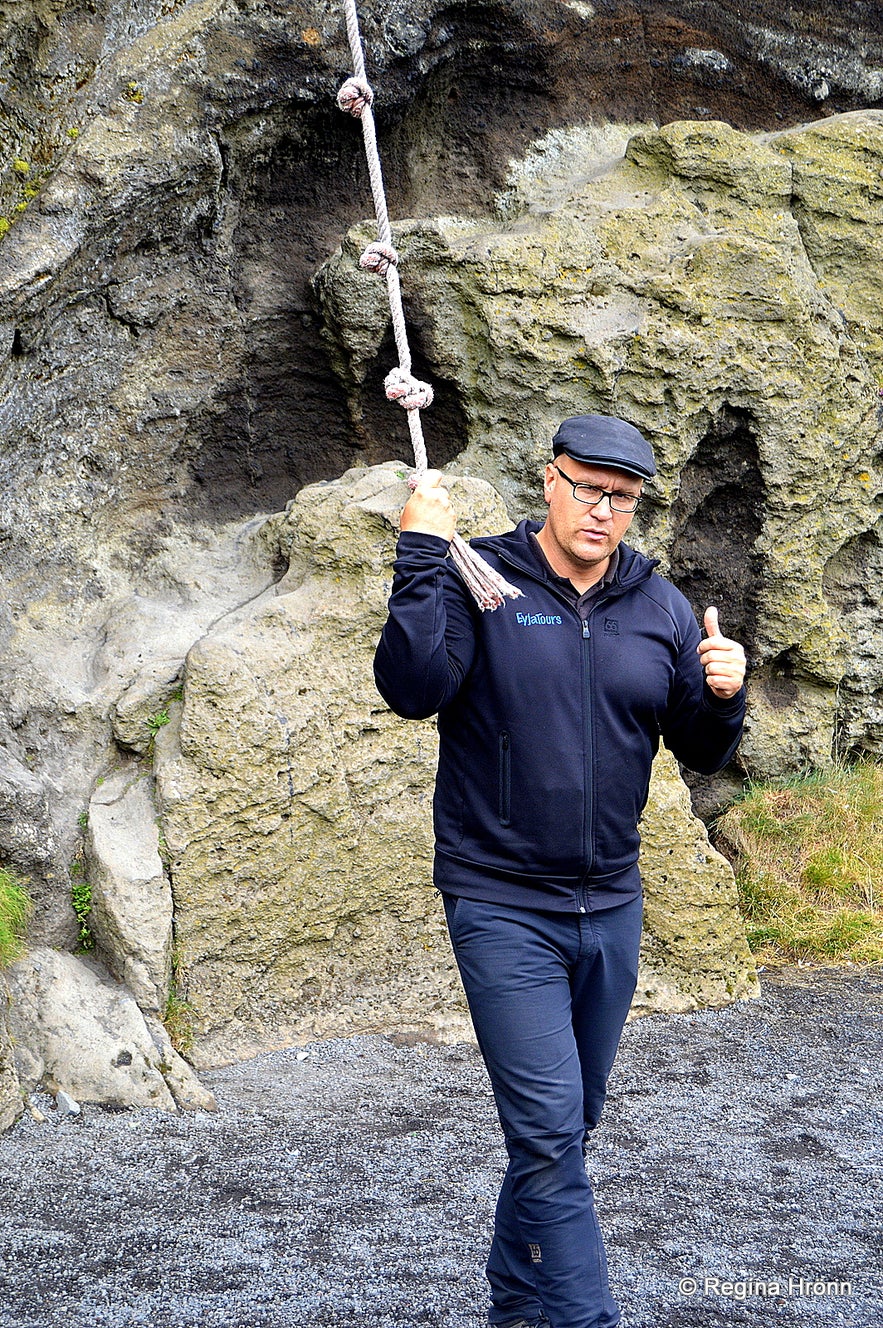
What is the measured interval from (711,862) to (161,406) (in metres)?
3.28

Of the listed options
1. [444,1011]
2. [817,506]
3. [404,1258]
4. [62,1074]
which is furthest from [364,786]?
[817,506]

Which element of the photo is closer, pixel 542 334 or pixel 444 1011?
pixel 444 1011

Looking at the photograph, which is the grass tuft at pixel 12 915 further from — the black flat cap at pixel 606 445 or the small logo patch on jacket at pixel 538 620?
the black flat cap at pixel 606 445

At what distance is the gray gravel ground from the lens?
11.3 ft

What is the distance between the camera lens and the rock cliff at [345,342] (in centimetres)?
511

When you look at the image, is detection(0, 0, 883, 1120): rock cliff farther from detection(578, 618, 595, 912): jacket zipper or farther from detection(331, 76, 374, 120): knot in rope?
detection(578, 618, 595, 912): jacket zipper

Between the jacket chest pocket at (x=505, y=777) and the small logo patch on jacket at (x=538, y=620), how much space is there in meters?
0.27

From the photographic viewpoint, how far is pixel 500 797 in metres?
2.86

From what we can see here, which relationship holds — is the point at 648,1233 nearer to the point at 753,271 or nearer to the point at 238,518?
the point at 238,518

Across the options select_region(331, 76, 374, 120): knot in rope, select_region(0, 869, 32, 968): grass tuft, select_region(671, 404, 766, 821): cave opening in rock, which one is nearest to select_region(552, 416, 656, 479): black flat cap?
select_region(331, 76, 374, 120): knot in rope

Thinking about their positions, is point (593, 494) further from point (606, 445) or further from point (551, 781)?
point (551, 781)

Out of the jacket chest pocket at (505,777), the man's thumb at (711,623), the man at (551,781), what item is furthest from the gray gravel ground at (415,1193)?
the man's thumb at (711,623)

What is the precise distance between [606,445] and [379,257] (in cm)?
96

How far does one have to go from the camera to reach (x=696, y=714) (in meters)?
3.07
